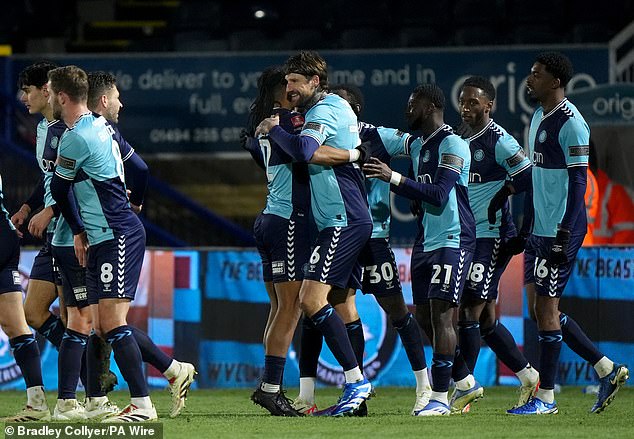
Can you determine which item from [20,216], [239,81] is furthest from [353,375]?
[239,81]

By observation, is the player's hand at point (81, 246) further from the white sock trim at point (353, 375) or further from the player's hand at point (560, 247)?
the player's hand at point (560, 247)

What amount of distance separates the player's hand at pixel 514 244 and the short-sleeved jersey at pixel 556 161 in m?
0.34

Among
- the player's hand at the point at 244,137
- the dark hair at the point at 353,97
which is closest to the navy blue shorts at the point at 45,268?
the player's hand at the point at 244,137

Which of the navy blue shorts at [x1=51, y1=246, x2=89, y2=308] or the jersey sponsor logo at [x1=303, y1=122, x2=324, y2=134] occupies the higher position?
the jersey sponsor logo at [x1=303, y1=122, x2=324, y2=134]

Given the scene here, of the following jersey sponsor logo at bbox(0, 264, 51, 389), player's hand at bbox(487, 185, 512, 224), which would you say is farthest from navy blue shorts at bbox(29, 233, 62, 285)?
player's hand at bbox(487, 185, 512, 224)

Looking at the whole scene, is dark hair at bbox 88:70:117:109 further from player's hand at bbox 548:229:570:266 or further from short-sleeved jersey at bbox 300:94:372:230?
player's hand at bbox 548:229:570:266

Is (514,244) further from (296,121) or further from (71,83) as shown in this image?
(71,83)

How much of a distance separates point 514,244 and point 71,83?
116 inches

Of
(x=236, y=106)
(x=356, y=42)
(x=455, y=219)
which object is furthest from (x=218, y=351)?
(x=356, y=42)

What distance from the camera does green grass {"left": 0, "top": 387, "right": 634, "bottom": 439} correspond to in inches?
243

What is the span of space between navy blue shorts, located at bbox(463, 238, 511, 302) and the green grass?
2.42ft

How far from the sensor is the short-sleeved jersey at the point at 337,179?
22.4 ft

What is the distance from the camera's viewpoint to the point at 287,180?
7199mm

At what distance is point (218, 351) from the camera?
992 centimetres
